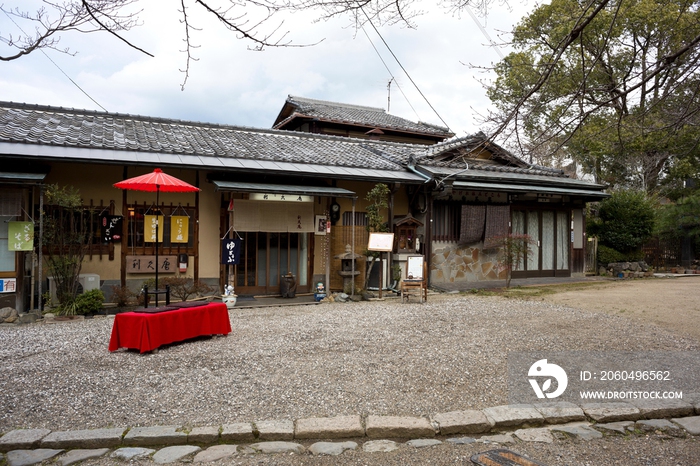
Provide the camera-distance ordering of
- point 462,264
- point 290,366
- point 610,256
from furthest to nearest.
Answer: point 610,256 < point 462,264 < point 290,366

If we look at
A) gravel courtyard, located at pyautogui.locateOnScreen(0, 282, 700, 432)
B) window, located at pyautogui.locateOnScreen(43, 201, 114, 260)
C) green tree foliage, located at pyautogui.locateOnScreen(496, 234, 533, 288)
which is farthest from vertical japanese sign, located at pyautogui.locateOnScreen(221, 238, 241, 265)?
green tree foliage, located at pyautogui.locateOnScreen(496, 234, 533, 288)

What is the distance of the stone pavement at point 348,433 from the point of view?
3.77 meters

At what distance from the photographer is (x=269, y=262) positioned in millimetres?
11555

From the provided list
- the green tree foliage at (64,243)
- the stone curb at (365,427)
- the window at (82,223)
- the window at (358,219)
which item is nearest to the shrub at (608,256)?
the window at (358,219)

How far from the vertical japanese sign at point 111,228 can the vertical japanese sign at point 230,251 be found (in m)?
2.18

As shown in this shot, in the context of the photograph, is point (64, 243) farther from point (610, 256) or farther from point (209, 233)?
point (610, 256)

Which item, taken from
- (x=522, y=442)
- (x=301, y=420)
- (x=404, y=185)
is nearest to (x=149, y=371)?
(x=301, y=420)

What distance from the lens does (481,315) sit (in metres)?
8.82

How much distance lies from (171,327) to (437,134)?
18.0 meters

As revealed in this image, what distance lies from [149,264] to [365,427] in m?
7.64

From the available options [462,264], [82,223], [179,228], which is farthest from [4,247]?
[462,264]

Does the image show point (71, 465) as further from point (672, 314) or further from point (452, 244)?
point (452, 244)

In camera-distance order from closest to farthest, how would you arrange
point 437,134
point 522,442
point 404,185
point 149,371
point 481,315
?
point 522,442
point 149,371
point 481,315
point 404,185
point 437,134

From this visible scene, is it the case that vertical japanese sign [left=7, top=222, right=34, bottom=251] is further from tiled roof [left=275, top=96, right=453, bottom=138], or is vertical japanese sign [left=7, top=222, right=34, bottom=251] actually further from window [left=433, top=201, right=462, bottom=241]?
tiled roof [left=275, top=96, right=453, bottom=138]
